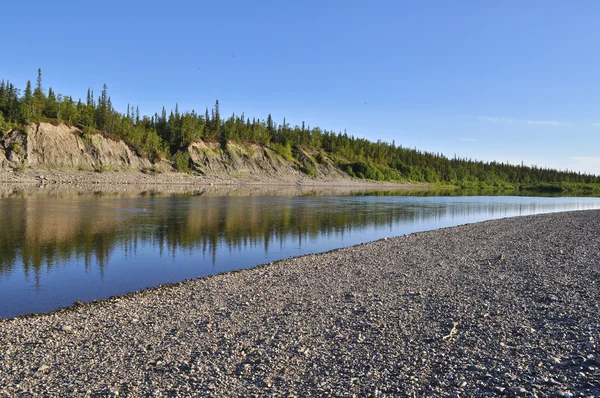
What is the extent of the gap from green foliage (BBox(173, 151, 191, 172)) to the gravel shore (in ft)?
349

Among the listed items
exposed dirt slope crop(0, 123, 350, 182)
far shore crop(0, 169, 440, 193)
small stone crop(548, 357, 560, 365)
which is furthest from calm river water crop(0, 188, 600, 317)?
exposed dirt slope crop(0, 123, 350, 182)

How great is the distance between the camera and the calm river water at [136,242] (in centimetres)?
1664

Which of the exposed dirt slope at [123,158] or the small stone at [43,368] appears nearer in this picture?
the small stone at [43,368]

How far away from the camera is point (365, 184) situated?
533ft

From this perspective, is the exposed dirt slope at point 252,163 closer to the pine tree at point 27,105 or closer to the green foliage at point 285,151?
the green foliage at point 285,151

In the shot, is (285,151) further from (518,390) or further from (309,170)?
(518,390)

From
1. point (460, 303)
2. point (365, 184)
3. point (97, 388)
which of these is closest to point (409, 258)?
point (460, 303)

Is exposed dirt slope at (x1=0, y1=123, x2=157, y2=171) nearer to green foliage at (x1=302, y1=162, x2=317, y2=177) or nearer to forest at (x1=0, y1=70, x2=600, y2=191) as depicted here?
forest at (x1=0, y1=70, x2=600, y2=191)

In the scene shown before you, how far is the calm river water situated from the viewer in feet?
54.6

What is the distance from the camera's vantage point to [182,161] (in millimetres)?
120188

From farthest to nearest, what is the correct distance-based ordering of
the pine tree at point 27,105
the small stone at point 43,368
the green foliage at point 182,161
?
the green foliage at point 182,161, the pine tree at point 27,105, the small stone at point 43,368

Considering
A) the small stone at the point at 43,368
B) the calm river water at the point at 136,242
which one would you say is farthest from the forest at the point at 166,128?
the small stone at the point at 43,368

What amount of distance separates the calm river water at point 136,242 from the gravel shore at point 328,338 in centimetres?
319

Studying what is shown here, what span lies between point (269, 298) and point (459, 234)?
20291 mm
